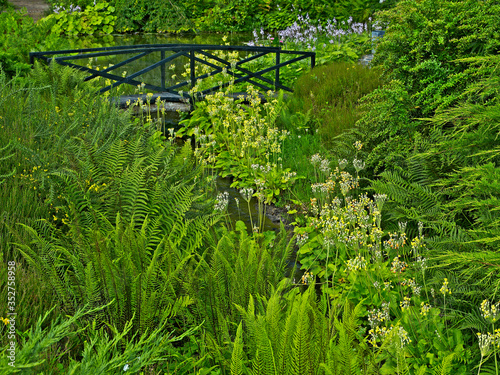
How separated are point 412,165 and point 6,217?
3.13 m

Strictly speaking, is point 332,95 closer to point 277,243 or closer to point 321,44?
point 277,243

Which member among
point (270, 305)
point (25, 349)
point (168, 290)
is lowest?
point (168, 290)

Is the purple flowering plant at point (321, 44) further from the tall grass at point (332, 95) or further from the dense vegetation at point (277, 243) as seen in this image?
the dense vegetation at point (277, 243)

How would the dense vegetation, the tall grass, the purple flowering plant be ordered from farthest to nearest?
the purple flowering plant → the tall grass → the dense vegetation

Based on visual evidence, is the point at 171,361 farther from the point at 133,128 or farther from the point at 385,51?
the point at 385,51

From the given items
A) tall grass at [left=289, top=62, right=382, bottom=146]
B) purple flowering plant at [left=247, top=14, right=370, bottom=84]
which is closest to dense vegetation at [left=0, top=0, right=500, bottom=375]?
tall grass at [left=289, top=62, right=382, bottom=146]

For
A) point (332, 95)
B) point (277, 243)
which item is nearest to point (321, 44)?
point (332, 95)

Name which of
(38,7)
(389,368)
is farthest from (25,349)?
(38,7)

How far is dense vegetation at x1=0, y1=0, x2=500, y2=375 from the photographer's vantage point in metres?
2.35

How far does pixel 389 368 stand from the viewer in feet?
9.08

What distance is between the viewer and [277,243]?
4.00 m

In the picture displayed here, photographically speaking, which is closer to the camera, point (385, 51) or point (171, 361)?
point (171, 361)

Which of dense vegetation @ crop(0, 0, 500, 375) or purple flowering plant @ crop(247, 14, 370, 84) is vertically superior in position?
purple flowering plant @ crop(247, 14, 370, 84)

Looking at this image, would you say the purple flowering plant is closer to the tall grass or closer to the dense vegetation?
the tall grass
